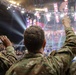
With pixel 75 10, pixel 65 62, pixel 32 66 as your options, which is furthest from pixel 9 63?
pixel 75 10

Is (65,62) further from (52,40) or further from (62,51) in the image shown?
(52,40)

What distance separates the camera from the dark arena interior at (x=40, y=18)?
1644 cm

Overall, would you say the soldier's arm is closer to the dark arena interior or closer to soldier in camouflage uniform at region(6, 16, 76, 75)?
soldier in camouflage uniform at region(6, 16, 76, 75)

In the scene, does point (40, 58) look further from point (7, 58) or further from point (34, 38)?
point (7, 58)

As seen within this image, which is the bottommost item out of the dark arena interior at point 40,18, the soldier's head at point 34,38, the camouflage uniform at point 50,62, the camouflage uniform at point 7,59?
the dark arena interior at point 40,18

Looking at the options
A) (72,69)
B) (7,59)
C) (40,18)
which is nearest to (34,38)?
(72,69)

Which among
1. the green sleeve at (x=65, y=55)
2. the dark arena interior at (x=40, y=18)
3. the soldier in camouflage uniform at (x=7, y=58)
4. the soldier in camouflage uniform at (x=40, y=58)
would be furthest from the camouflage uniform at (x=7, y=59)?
the dark arena interior at (x=40, y=18)

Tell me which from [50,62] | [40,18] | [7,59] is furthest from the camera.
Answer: [40,18]

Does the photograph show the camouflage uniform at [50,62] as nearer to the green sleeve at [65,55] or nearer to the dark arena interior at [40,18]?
the green sleeve at [65,55]

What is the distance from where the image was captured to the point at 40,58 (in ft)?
5.05

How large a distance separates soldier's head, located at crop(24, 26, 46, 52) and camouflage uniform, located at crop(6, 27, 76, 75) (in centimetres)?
5

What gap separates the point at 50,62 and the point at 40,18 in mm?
21055

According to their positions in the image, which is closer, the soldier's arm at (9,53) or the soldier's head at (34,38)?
the soldier's head at (34,38)

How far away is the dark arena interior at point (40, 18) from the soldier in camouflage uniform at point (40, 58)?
1429 cm
